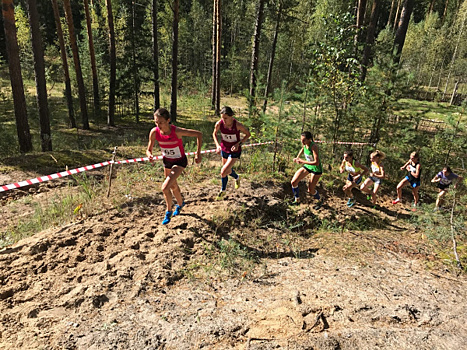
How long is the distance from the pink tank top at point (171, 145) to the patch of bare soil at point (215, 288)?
142cm

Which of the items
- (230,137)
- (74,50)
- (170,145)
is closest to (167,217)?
(170,145)

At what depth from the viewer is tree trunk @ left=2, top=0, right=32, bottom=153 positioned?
9.46 meters

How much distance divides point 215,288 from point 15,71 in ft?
36.6

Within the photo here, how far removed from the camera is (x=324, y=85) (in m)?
9.12

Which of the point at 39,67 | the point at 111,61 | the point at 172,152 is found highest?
the point at 111,61

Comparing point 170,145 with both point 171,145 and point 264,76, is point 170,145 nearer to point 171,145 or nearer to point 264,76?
point 171,145

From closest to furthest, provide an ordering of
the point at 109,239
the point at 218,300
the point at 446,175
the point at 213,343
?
1. the point at 213,343
2. the point at 218,300
3. the point at 109,239
4. the point at 446,175

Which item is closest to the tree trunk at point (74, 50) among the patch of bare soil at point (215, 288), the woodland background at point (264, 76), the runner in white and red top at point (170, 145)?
the woodland background at point (264, 76)

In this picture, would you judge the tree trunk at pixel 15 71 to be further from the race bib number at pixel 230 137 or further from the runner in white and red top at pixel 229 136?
the race bib number at pixel 230 137

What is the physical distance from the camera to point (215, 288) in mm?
4309

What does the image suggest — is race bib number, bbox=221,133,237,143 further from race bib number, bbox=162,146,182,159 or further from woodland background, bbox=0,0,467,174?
woodland background, bbox=0,0,467,174

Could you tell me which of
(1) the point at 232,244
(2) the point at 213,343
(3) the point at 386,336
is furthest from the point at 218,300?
(3) the point at 386,336

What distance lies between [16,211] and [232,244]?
5159 mm

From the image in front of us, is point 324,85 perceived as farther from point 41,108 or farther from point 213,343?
point 41,108
